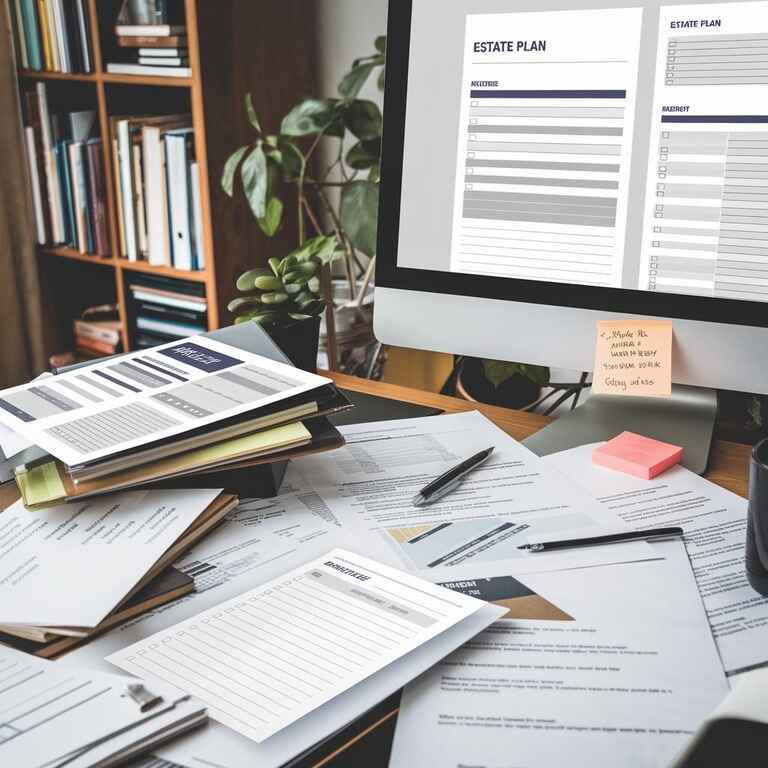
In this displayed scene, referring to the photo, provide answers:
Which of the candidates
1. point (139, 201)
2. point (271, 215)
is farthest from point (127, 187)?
point (271, 215)

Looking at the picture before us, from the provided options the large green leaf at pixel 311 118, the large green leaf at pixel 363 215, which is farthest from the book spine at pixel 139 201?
the large green leaf at pixel 363 215

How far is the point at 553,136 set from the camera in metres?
0.83

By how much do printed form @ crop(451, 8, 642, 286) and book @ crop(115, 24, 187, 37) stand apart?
3.71 feet

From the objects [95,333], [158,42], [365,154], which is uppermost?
[158,42]

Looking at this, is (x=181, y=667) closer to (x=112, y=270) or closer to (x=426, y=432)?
(x=426, y=432)

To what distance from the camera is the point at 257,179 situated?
1604 millimetres

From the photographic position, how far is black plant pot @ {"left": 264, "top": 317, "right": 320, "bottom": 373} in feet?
3.24

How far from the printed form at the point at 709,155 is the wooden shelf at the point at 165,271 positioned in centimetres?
130

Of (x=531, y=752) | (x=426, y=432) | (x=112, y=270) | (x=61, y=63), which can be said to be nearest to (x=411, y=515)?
(x=426, y=432)

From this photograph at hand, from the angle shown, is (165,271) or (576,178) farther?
(165,271)

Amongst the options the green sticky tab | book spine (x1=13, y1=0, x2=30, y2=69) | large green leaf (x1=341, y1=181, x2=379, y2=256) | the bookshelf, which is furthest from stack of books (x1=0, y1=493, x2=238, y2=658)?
book spine (x1=13, y1=0, x2=30, y2=69)

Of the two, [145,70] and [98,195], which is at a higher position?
[145,70]

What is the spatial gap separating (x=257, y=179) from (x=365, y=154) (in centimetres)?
21

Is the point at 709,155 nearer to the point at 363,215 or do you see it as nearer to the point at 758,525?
the point at 758,525
